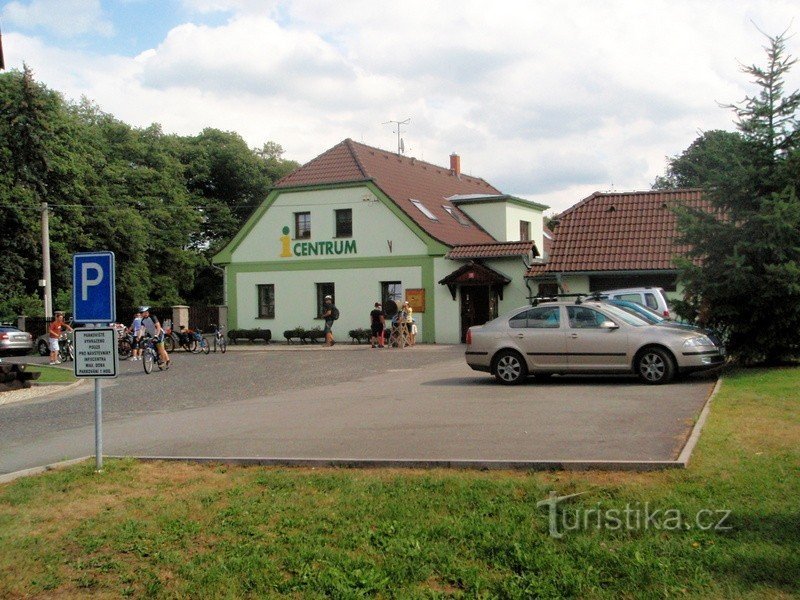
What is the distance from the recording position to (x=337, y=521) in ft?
21.9

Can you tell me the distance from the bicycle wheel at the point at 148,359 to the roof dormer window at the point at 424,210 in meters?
17.9

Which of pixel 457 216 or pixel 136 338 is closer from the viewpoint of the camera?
pixel 136 338

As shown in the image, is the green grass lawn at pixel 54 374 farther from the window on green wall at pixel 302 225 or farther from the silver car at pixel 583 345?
the window on green wall at pixel 302 225

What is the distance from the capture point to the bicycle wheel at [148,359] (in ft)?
81.6

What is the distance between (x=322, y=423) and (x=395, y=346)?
2178 centimetres

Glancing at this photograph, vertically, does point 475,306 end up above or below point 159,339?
above

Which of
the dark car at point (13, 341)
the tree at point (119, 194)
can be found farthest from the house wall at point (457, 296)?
the tree at point (119, 194)

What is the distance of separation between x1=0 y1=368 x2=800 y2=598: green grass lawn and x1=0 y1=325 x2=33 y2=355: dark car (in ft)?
95.0

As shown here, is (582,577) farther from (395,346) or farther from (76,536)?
(395,346)

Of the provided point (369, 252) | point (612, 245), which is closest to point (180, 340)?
point (369, 252)

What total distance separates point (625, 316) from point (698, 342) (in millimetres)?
1380

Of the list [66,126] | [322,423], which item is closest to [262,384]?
[322,423]

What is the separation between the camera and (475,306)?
36.4 m

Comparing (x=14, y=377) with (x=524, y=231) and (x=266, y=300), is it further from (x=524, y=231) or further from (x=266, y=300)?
(x=524, y=231)
